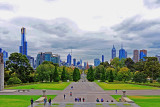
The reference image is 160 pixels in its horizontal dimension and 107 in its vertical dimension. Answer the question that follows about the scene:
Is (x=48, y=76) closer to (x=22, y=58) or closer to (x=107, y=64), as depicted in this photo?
(x=22, y=58)

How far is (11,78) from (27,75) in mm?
16389

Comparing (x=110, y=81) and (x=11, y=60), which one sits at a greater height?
(x=11, y=60)

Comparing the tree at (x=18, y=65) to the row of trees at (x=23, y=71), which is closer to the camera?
the row of trees at (x=23, y=71)

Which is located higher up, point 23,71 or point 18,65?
point 18,65

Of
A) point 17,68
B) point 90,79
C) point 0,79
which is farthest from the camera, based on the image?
point 90,79

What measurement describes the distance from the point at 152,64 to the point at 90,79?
39399 mm

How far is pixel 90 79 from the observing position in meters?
125

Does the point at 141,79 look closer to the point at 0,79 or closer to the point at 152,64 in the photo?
the point at 152,64

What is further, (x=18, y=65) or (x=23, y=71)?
(x=23, y=71)

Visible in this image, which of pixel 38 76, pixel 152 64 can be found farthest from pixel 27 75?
pixel 152 64

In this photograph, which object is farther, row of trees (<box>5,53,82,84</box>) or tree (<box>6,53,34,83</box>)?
tree (<box>6,53,34,83</box>)

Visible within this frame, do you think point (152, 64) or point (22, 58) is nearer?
point (22, 58)

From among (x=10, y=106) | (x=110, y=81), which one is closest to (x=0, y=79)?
(x=10, y=106)

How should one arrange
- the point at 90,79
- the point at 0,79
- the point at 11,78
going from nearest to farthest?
the point at 0,79 → the point at 11,78 → the point at 90,79
